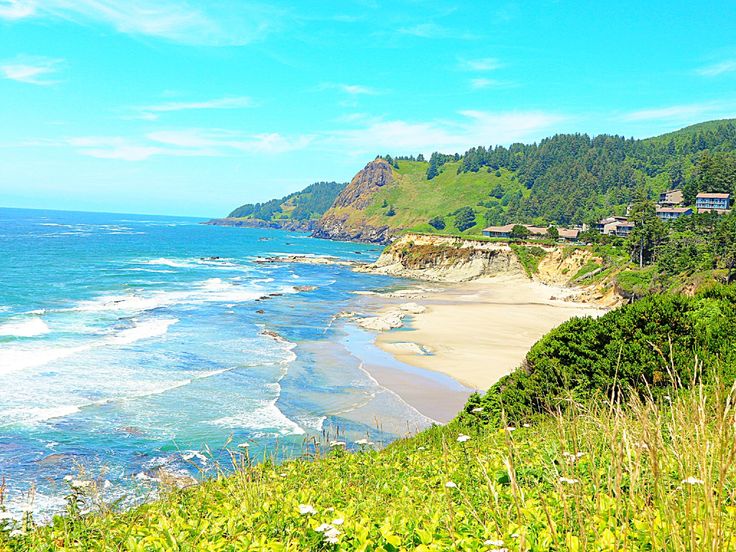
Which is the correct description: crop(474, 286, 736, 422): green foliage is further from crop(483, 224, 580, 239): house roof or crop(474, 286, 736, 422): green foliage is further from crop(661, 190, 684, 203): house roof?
crop(661, 190, 684, 203): house roof

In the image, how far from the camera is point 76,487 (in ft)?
19.7

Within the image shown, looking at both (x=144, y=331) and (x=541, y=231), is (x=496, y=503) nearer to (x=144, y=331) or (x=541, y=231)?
(x=144, y=331)

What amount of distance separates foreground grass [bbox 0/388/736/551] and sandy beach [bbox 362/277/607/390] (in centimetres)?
1762

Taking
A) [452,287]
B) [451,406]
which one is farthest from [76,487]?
[452,287]

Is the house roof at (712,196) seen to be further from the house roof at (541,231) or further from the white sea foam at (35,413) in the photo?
the white sea foam at (35,413)

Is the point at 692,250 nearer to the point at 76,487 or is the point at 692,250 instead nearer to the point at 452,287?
the point at 452,287

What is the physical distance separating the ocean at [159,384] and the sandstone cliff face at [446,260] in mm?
41020

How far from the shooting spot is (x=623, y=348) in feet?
45.1

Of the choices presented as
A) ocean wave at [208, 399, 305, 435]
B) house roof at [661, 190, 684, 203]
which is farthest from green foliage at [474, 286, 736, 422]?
house roof at [661, 190, 684, 203]

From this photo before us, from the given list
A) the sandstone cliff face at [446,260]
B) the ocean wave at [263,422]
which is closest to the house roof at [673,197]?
the sandstone cliff face at [446,260]

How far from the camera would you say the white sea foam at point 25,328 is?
3700 centimetres

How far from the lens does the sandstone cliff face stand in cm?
9806

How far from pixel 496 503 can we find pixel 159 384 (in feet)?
91.5

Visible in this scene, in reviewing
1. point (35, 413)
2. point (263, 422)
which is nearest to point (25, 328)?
point (35, 413)
